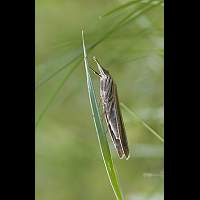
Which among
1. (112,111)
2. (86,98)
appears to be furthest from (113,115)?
(86,98)

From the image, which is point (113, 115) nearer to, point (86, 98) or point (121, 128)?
point (121, 128)

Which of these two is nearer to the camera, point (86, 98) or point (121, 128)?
point (121, 128)
